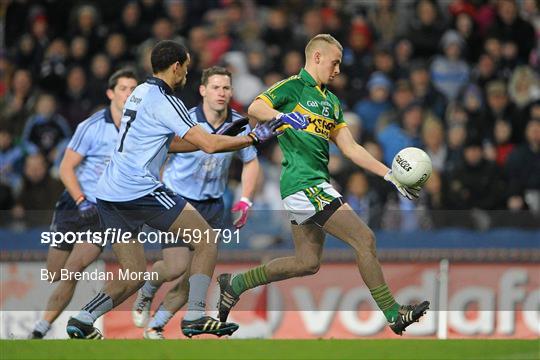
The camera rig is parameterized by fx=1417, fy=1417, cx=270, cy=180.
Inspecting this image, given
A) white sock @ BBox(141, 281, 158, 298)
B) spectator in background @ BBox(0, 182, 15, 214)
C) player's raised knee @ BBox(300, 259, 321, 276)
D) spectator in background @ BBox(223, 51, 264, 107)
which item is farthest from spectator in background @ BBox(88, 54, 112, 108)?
player's raised knee @ BBox(300, 259, 321, 276)

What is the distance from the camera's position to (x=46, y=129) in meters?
16.7

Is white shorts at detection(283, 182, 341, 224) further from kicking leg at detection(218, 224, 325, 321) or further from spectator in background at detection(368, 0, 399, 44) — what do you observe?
spectator in background at detection(368, 0, 399, 44)

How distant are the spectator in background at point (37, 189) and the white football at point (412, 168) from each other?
5.26m

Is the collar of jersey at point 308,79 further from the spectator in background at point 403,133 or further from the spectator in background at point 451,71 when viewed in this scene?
the spectator in background at point 451,71

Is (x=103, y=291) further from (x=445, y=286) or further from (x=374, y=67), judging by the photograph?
(x=374, y=67)

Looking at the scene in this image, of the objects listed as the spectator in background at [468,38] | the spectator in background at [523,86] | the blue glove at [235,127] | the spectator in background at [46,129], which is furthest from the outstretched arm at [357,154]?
the spectator in background at [468,38]

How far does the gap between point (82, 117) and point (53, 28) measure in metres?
2.06

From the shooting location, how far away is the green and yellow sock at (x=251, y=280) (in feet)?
36.9

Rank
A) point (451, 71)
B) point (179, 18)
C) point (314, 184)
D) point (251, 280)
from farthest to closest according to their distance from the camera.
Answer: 1. point (179, 18)
2. point (451, 71)
3. point (251, 280)
4. point (314, 184)

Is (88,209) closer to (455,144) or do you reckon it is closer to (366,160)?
(366,160)

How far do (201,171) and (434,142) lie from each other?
5.05 m

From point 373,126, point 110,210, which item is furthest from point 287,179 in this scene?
point 373,126

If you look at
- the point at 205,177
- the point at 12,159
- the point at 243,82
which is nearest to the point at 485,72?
the point at 243,82

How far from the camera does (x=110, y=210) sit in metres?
11.0
